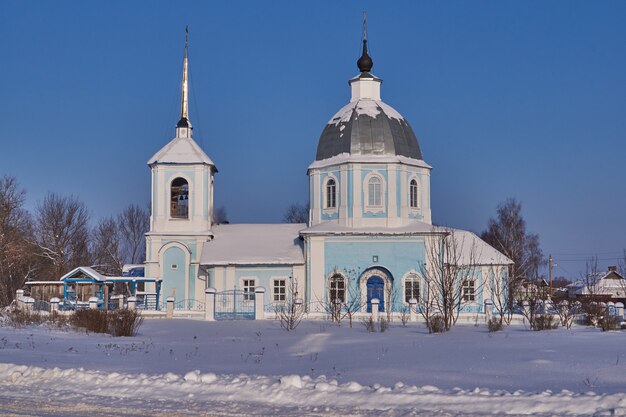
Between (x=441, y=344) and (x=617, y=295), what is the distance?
43.9 m

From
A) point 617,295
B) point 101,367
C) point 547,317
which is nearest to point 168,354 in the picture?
point 101,367

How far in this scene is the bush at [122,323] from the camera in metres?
17.6

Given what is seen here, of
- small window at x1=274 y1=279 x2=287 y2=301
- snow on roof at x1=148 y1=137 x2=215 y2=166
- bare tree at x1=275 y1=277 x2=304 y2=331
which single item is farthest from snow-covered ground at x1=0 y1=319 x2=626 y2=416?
snow on roof at x1=148 y1=137 x2=215 y2=166

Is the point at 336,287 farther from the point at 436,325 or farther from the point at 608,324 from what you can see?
the point at 608,324

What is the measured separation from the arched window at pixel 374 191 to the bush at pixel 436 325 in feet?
37.0

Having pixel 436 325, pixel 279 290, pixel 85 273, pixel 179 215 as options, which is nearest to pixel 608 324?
pixel 436 325

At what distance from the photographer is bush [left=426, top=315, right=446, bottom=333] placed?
1762 centimetres

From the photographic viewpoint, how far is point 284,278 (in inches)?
1160

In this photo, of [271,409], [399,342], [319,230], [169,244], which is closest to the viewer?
[271,409]

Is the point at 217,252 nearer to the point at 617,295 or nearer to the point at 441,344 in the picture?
the point at 441,344

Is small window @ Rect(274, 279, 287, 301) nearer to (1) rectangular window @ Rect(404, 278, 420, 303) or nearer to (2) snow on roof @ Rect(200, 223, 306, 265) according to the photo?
(2) snow on roof @ Rect(200, 223, 306, 265)

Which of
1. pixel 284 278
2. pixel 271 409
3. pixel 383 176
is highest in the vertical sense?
pixel 383 176

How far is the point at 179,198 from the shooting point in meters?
31.7

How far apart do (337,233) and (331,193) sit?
6.90 ft
